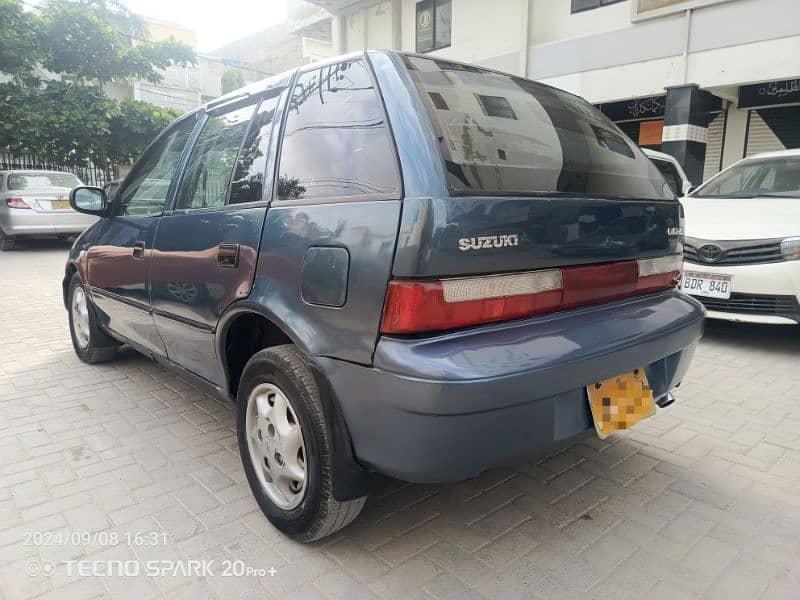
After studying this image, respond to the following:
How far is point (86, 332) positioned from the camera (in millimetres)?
4285

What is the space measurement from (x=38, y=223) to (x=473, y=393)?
38.8 feet

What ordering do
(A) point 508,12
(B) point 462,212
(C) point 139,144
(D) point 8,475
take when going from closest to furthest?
1. (B) point 462,212
2. (D) point 8,475
3. (A) point 508,12
4. (C) point 139,144

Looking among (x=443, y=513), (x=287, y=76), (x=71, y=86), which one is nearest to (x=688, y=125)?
(x=287, y=76)

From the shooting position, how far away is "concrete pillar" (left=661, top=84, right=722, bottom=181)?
9.55m

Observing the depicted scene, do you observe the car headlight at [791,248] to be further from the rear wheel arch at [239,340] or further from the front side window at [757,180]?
the rear wheel arch at [239,340]

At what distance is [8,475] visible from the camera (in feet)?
8.74

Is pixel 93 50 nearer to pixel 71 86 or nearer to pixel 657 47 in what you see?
pixel 71 86

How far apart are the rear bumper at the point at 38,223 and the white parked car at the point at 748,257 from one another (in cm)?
1092

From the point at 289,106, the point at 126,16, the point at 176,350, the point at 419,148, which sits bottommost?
the point at 176,350

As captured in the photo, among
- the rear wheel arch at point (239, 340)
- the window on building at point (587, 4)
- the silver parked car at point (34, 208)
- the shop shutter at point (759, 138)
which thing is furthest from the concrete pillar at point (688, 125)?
the silver parked car at point (34, 208)

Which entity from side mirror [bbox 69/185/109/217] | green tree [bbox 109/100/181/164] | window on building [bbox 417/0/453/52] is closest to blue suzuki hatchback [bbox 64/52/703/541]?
side mirror [bbox 69/185/109/217]

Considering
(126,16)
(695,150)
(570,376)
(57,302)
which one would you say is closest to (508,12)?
(695,150)

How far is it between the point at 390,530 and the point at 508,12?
487 inches

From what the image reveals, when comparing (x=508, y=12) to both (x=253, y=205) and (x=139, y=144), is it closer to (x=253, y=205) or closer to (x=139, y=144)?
(x=139, y=144)
